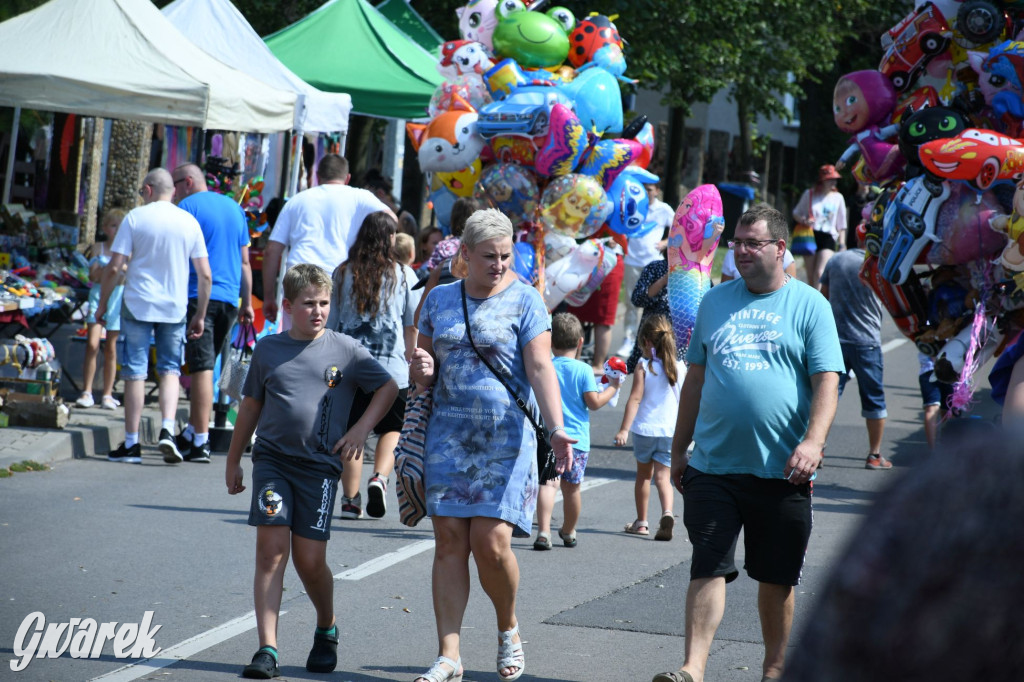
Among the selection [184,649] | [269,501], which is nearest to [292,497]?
[269,501]

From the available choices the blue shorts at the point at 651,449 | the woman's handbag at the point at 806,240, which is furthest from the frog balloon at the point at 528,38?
the woman's handbag at the point at 806,240

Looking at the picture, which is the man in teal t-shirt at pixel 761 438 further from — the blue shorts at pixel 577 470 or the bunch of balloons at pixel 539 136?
the bunch of balloons at pixel 539 136

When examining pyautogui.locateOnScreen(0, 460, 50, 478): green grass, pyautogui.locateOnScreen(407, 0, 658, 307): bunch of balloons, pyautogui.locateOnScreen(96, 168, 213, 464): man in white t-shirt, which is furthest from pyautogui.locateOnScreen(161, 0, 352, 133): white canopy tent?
pyautogui.locateOnScreen(0, 460, 50, 478): green grass

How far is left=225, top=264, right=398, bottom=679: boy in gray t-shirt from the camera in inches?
207

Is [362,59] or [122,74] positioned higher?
[362,59]

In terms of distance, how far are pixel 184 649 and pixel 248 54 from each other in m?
9.14

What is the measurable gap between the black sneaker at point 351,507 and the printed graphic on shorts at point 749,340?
12.3 feet

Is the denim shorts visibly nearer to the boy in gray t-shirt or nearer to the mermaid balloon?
the mermaid balloon

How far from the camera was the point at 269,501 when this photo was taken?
5.25 meters

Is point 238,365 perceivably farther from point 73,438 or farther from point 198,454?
point 73,438

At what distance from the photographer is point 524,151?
37.3 ft

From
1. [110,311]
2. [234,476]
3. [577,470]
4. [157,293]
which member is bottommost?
[577,470]

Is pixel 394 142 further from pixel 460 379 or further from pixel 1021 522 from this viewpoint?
pixel 1021 522

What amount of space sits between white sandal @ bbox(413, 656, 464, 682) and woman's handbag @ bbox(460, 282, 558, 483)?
0.87 m
